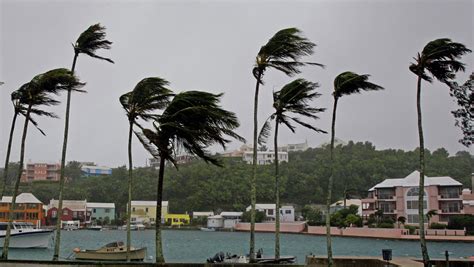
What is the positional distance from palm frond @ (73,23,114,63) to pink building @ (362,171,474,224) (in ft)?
259

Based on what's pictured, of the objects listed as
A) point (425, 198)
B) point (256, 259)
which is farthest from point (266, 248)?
point (256, 259)

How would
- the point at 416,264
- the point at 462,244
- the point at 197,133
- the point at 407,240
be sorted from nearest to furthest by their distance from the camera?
the point at 197,133
the point at 416,264
the point at 462,244
the point at 407,240

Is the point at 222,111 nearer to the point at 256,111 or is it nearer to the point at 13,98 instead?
the point at 256,111

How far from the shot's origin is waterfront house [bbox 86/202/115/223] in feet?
444

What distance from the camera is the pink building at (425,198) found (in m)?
88.5

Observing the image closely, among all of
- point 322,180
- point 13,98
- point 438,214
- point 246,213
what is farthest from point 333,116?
point 322,180

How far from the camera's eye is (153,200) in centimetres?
13938

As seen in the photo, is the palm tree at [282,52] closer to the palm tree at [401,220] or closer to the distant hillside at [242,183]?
the palm tree at [401,220]

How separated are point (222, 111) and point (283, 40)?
11.8 ft

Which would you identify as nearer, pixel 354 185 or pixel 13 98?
pixel 13 98

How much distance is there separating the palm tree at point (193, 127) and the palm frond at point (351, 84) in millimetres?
4808

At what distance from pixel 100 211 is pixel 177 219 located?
2004 centimetres

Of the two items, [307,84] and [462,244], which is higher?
[307,84]

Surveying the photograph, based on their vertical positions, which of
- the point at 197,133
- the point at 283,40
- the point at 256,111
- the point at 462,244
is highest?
the point at 283,40
